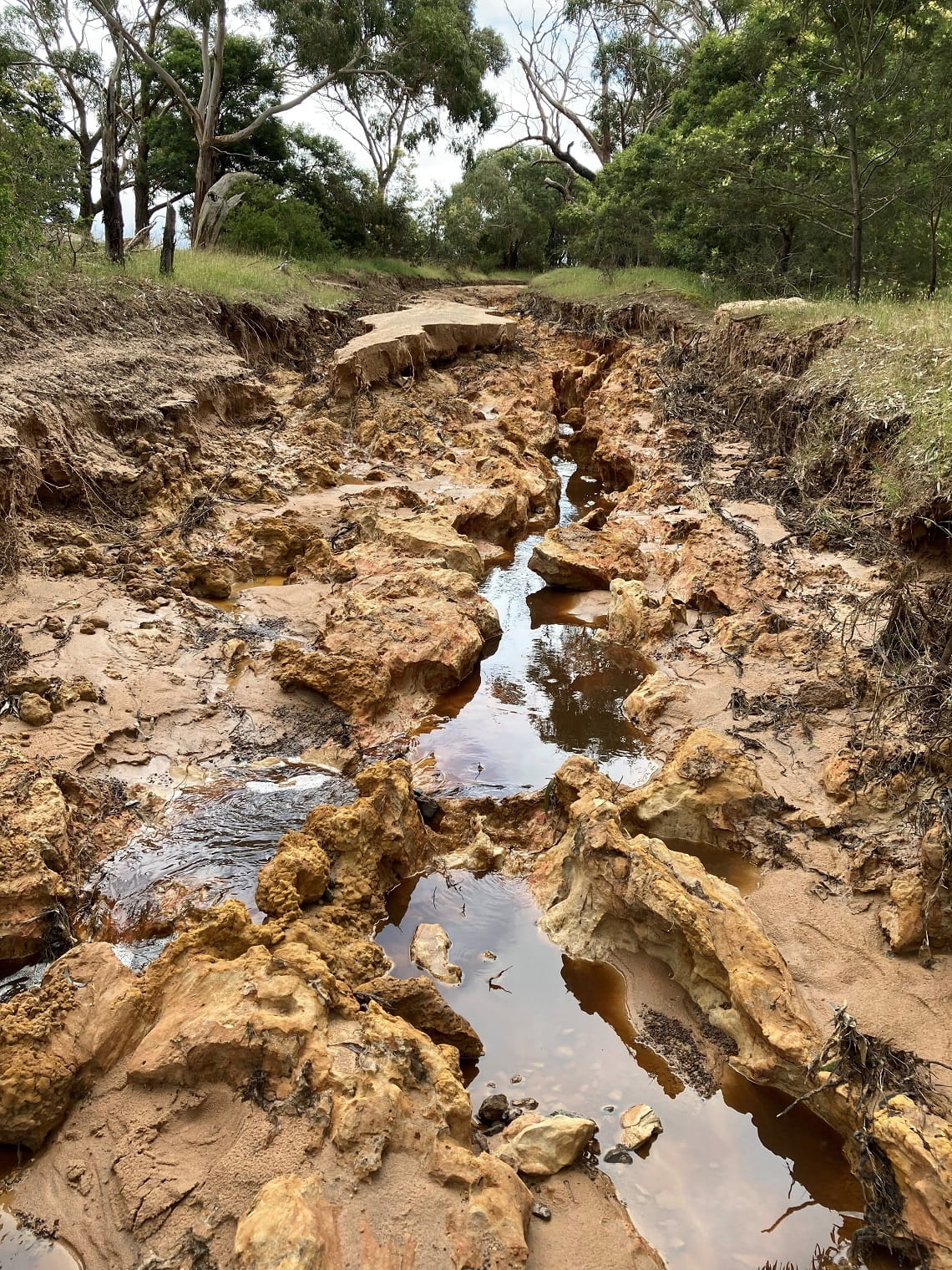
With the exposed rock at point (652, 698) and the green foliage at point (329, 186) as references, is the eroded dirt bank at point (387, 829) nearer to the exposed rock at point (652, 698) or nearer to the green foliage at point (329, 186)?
the exposed rock at point (652, 698)

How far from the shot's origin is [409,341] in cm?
1259

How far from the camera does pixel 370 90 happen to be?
22.6m

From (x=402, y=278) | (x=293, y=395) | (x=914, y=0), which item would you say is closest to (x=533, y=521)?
(x=293, y=395)

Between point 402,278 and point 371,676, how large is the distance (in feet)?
64.7

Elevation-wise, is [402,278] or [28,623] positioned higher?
[402,278]

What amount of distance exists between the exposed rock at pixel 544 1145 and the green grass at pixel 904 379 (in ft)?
14.8

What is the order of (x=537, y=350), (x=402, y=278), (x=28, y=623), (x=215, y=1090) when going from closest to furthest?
(x=215, y=1090) → (x=28, y=623) → (x=537, y=350) → (x=402, y=278)

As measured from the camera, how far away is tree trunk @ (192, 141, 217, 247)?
1689cm

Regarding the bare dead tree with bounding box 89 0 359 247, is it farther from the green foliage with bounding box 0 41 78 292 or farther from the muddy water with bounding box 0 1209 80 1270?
the muddy water with bounding box 0 1209 80 1270

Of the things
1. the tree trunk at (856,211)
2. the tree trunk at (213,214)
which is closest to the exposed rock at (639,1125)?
the tree trunk at (856,211)

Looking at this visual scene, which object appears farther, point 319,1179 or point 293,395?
point 293,395

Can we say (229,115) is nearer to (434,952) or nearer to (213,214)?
(213,214)

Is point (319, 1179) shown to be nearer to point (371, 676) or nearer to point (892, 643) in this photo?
point (371, 676)

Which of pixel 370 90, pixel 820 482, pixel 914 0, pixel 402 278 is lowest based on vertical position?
pixel 820 482
